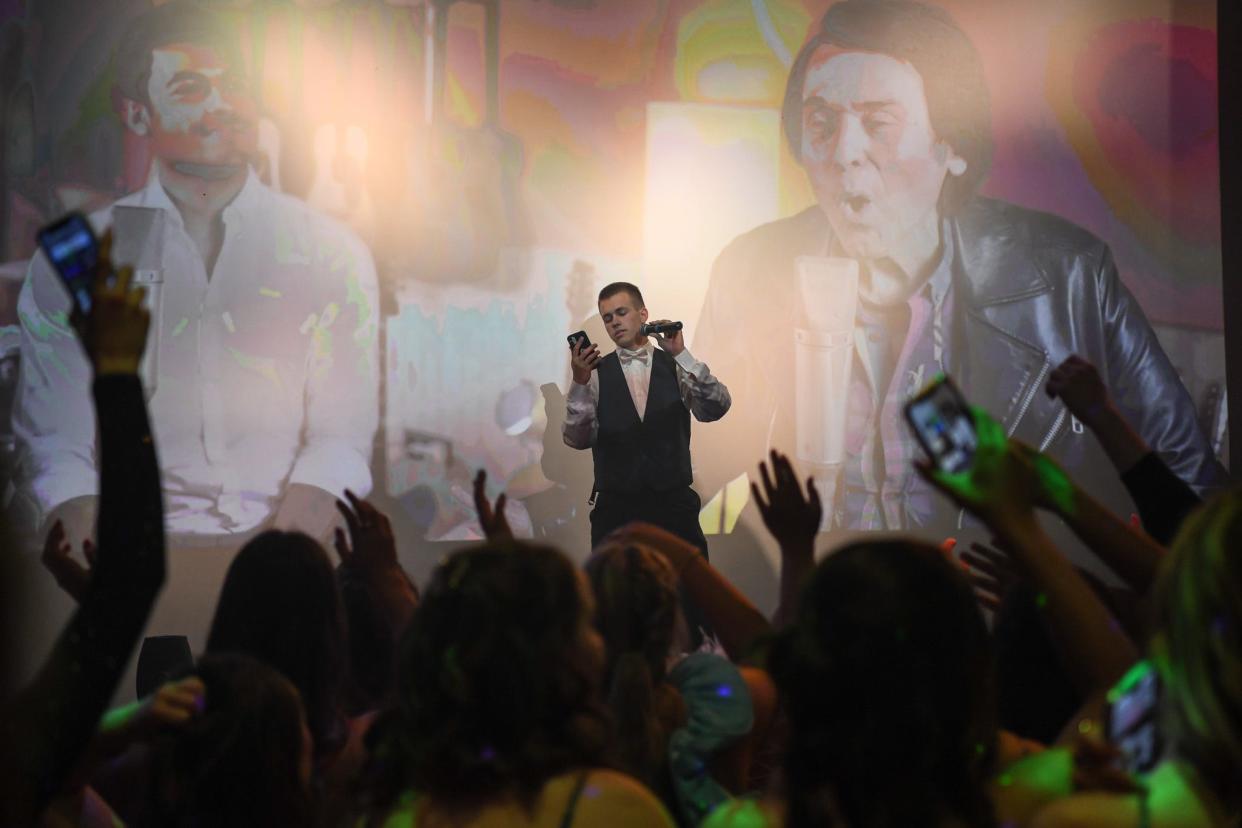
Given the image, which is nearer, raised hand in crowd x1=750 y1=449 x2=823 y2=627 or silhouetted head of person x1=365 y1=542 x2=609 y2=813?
silhouetted head of person x1=365 y1=542 x2=609 y2=813

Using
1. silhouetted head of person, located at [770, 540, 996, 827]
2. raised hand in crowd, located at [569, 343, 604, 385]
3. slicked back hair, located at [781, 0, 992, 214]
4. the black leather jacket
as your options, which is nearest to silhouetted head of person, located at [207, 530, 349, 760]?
silhouetted head of person, located at [770, 540, 996, 827]

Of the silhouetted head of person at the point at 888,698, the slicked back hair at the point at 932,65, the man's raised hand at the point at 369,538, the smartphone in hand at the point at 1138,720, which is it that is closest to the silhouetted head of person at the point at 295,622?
the man's raised hand at the point at 369,538

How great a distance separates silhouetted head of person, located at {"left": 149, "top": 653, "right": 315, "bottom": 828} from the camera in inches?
42.8

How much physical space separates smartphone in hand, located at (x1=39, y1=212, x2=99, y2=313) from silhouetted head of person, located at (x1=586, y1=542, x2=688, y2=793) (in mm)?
657

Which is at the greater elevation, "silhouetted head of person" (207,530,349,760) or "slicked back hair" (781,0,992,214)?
"slicked back hair" (781,0,992,214)

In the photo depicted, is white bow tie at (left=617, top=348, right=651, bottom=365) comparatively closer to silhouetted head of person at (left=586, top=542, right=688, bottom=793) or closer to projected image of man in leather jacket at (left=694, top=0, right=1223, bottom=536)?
projected image of man in leather jacket at (left=694, top=0, right=1223, bottom=536)

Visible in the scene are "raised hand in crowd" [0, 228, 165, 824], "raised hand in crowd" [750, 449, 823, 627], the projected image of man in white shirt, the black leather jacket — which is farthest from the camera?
the black leather jacket

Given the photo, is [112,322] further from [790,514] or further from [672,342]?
[672,342]

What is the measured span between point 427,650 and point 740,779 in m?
0.55

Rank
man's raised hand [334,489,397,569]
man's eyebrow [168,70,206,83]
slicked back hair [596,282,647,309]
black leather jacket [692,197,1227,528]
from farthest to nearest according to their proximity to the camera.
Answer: black leather jacket [692,197,1227,528] → man's eyebrow [168,70,206,83] → slicked back hair [596,282,647,309] → man's raised hand [334,489,397,569]

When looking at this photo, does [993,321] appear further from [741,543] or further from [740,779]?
[740,779]

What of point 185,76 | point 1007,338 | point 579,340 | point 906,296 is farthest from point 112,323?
point 1007,338

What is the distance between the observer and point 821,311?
432 centimetres

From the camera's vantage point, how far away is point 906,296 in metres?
4.39
